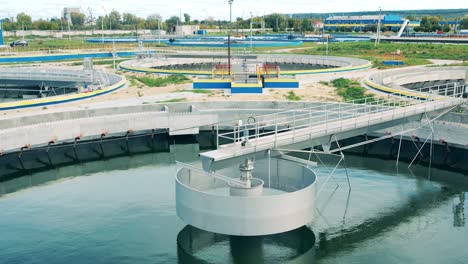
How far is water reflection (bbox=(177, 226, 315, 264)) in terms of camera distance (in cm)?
2228

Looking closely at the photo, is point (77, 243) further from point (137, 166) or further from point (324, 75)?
point (324, 75)

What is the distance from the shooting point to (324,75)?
2549 inches

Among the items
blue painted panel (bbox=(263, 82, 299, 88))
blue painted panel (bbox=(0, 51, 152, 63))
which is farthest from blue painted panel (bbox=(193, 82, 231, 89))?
blue painted panel (bbox=(0, 51, 152, 63))

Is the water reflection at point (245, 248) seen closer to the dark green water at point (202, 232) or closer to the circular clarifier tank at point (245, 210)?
the dark green water at point (202, 232)

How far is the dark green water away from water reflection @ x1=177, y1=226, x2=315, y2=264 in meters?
0.05

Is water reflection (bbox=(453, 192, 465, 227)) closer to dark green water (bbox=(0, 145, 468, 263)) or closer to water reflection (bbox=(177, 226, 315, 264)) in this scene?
dark green water (bbox=(0, 145, 468, 263))

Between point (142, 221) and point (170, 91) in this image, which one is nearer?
point (142, 221)

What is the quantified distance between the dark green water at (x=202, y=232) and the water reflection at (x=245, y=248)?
46 mm

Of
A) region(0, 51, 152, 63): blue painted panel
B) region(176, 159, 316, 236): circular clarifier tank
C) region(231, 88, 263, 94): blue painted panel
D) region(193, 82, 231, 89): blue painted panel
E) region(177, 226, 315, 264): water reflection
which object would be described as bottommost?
region(177, 226, 315, 264): water reflection

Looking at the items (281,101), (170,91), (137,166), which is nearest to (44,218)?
(137,166)

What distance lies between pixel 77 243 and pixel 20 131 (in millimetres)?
16950

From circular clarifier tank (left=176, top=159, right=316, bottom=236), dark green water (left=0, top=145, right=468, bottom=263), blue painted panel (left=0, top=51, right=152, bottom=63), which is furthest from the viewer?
blue painted panel (left=0, top=51, right=152, bottom=63)

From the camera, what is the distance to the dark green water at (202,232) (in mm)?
22578

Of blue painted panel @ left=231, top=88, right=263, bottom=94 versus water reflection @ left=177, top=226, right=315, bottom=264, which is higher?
blue painted panel @ left=231, top=88, right=263, bottom=94
